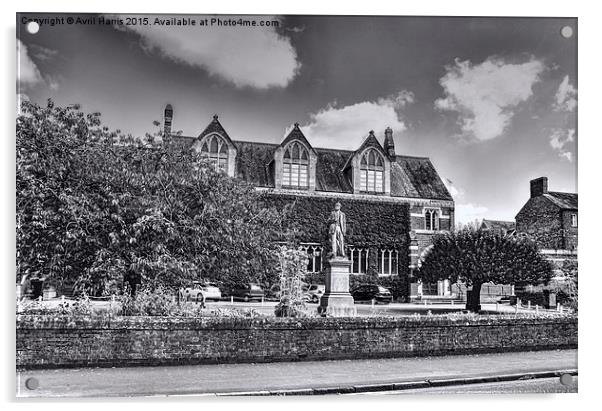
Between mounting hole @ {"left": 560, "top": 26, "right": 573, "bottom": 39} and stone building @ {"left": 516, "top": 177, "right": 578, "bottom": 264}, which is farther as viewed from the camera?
stone building @ {"left": 516, "top": 177, "right": 578, "bottom": 264}

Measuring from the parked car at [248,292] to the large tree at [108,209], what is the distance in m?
11.6

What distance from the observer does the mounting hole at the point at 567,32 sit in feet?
34.9

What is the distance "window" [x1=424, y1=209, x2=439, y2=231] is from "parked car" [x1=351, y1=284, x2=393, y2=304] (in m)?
5.04

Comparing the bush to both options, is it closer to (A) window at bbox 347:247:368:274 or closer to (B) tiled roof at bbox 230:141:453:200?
(B) tiled roof at bbox 230:141:453:200

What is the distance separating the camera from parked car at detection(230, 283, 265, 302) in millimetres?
25117

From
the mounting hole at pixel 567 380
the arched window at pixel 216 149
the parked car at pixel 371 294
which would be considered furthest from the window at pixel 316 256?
the mounting hole at pixel 567 380

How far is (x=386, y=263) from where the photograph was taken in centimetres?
3016

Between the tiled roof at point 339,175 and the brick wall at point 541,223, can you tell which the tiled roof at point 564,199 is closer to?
the brick wall at point 541,223

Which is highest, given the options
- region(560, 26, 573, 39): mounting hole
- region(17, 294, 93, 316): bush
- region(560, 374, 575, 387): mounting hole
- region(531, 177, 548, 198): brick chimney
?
region(560, 26, 573, 39): mounting hole

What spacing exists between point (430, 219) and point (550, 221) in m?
14.6

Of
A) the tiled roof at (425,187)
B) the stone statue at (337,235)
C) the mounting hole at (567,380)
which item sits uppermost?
the tiled roof at (425,187)

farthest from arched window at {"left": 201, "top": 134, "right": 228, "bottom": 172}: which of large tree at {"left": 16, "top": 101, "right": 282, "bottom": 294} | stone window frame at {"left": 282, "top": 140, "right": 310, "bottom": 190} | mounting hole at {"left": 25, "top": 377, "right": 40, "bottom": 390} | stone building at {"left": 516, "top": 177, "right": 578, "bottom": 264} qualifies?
mounting hole at {"left": 25, "top": 377, "right": 40, "bottom": 390}

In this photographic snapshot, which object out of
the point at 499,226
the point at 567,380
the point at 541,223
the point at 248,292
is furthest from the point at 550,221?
the point at 248,292

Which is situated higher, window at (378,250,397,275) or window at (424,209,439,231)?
window at (424,209,439,231)
